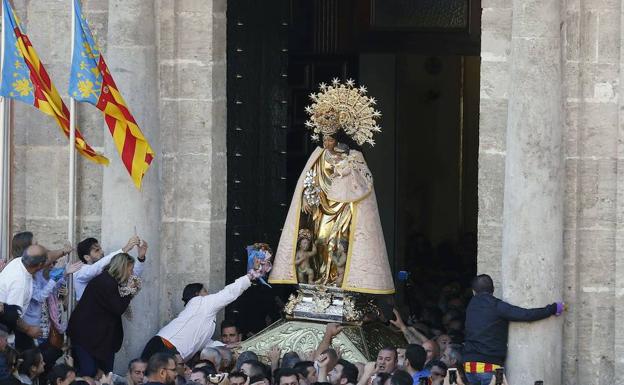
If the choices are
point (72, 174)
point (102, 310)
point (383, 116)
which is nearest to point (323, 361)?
point (102, 310)

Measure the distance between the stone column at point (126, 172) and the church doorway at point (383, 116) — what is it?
102cm

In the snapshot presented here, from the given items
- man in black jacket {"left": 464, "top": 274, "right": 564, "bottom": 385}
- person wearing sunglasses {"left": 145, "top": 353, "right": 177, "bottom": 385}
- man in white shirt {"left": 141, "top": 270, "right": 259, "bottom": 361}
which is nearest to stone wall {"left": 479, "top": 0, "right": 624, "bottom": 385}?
man in black jacket {"left": 464, "top": 274, "right": 564, "bottom": 385}

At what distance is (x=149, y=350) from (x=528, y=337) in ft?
11.5

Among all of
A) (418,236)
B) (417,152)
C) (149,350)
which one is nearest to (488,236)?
(149,350)

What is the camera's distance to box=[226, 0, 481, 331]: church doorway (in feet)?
73.8

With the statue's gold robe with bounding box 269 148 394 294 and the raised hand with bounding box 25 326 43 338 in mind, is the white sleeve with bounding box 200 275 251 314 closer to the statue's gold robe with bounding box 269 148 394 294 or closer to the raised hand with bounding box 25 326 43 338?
the statue's gold robe with bounding box 269 148 394 294

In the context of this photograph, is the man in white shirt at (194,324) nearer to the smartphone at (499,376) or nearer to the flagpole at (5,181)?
the flagpole at (5,181)

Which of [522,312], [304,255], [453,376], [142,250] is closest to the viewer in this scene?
[453,376]

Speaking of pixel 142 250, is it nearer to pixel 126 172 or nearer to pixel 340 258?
pixel 126 172

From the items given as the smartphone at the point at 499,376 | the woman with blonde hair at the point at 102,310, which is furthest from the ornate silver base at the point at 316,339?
the smartphone at the point at 499,376

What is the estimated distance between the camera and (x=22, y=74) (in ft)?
67.5

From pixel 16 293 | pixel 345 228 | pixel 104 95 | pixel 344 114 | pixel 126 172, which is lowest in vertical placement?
pixel 16 293

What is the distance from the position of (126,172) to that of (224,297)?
1469mm

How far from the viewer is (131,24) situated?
21141mm
